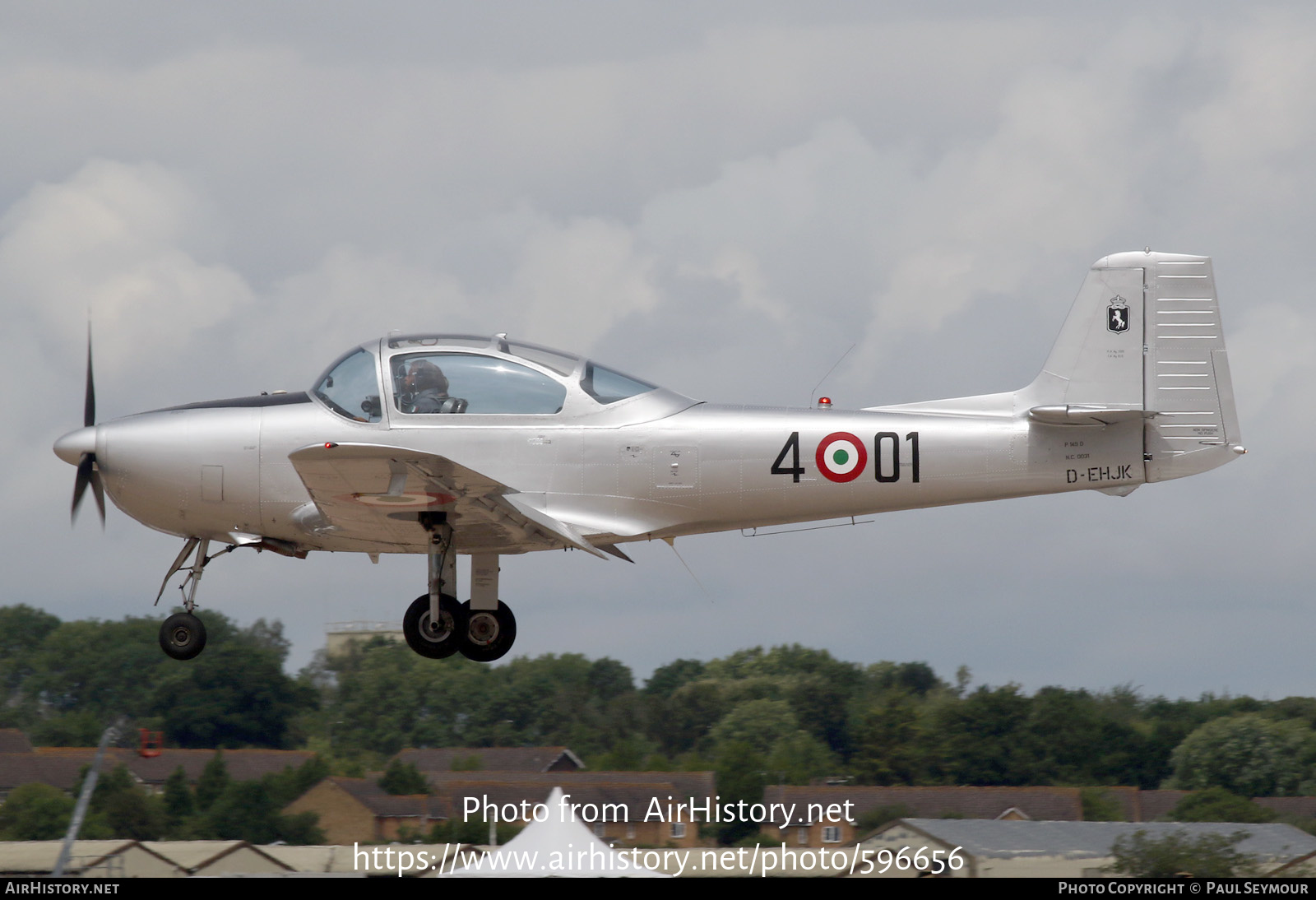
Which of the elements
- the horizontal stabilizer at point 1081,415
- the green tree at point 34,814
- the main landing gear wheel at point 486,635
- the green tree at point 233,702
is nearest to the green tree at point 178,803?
the green tree at point 34,814

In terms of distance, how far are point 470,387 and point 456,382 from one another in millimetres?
119

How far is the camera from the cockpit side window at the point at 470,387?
12258mm

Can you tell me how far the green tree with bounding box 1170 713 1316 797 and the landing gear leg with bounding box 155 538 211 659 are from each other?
17.9m

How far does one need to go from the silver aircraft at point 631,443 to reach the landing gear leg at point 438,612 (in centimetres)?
2

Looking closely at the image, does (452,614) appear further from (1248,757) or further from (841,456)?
(1248,757)

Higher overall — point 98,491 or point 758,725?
point 98,491

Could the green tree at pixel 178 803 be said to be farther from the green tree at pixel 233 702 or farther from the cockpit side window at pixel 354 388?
the cockpit side window at pixel 354 388

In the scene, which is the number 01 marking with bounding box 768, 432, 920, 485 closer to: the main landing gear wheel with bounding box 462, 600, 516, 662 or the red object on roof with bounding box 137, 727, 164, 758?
the main landing gear wheel with bounding box 462, 600, 516, 662

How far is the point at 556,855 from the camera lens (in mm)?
12570

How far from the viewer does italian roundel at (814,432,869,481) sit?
12.5m

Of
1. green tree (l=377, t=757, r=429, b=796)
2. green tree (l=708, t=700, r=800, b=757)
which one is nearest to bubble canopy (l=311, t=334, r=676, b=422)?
green tree (l=377, t=757, r=429, b=796)

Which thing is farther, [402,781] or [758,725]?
[758,725]

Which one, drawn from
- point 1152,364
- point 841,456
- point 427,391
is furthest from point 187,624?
point 1152,364

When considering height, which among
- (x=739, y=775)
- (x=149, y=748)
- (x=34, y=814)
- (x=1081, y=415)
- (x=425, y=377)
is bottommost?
(x=34, y=814)
